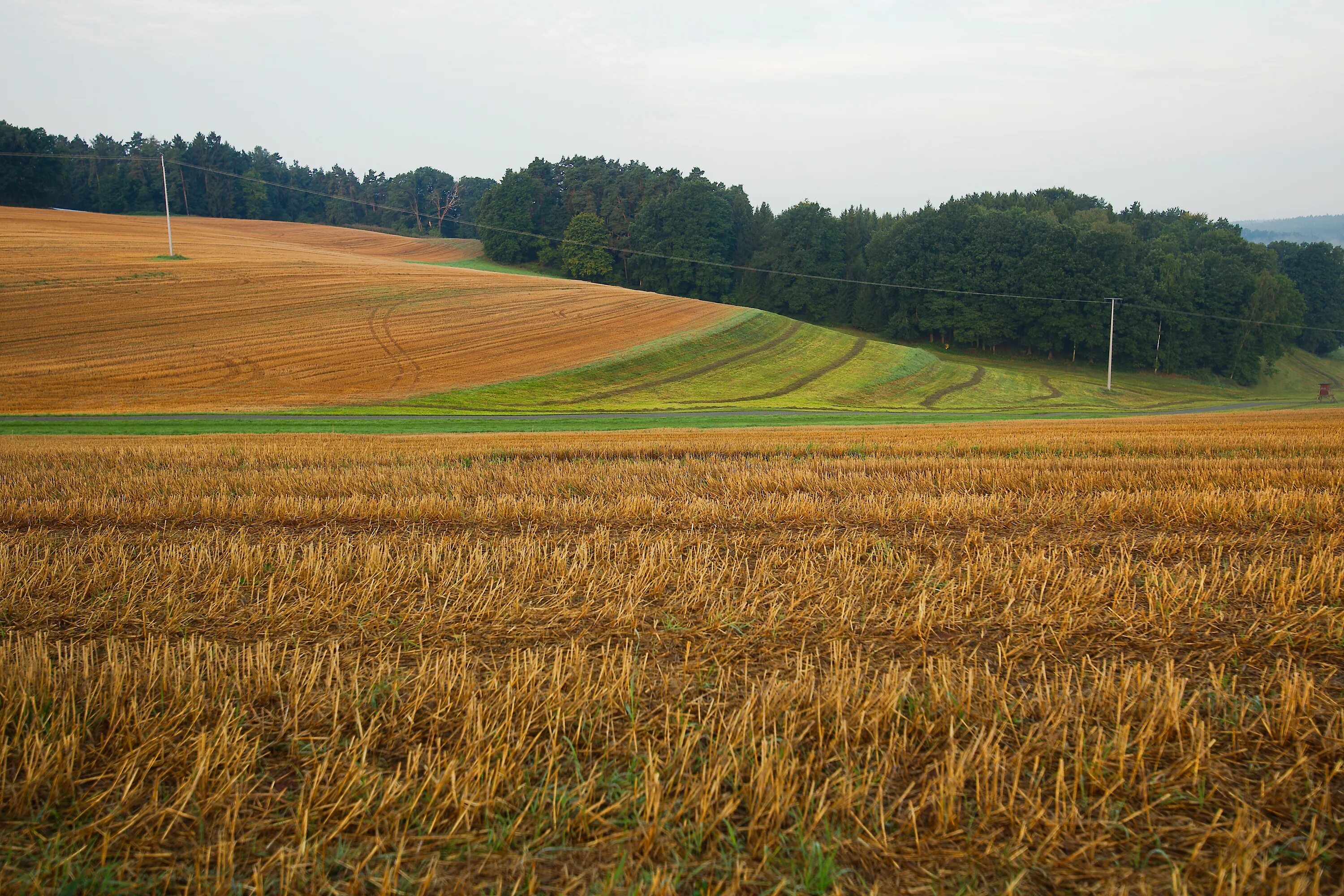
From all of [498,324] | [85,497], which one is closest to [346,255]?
[498,324]

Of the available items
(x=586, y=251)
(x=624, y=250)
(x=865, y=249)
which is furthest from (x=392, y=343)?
(x=865, y=249)

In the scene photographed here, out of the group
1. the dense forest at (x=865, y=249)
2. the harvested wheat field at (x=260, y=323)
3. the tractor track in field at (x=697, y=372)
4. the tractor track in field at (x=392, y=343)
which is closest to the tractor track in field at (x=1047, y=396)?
the dense forest at (x=865, y=249)

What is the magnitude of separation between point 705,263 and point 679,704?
10169cm

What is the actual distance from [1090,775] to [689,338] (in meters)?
57.8

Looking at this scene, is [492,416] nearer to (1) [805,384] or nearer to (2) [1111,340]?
(1) [805,384]

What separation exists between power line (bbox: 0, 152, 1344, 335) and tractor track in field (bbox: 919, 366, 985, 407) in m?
19.9

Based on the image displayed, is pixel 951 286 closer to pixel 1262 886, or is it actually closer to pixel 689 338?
pixel 689 338

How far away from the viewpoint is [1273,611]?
222 inches

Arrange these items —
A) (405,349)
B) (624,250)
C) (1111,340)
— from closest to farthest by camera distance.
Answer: (405,349) → (1111,340) → (624,250)

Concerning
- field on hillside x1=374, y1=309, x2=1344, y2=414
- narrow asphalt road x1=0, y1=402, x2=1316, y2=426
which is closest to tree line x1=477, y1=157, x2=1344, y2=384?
field on hillside x1=374, y1=309, x2=1344, y2=414

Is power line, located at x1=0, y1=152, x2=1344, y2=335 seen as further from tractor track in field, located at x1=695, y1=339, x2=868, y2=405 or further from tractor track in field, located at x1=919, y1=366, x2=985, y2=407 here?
tractor track in field, located at x1=695, y1=339, x2=868, y2=405

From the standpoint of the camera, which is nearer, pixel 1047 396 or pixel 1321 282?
pixel 1047 396

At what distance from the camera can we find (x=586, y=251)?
337ft

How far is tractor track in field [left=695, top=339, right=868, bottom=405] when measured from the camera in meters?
49.8
